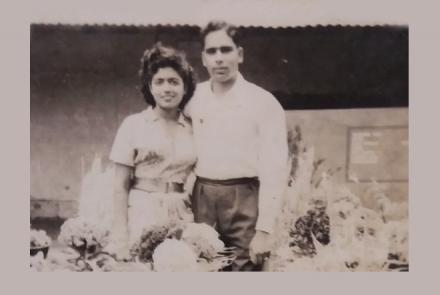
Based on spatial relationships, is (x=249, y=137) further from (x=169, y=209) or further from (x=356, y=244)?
(x=356, y=244)

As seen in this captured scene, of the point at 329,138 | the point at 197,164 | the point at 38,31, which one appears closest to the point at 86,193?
the point at 197,164

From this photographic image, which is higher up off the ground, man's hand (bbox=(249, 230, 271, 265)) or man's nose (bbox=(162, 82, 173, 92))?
Result: man's nose (bbox=(162, 82, 173, 92))

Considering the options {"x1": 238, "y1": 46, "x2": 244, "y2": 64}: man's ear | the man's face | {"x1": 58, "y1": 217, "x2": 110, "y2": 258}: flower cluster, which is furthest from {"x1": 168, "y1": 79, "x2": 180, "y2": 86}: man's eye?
{"x1": 58, "y1": 217, "x2": 110, "y2": 258}: flower cluster

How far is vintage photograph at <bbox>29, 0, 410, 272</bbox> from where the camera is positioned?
77.2 inches

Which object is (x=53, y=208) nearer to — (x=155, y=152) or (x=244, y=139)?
(x=155, y=152)

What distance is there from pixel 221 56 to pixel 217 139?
267mm

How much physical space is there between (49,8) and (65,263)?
0.85 meters

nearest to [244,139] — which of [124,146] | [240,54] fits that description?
[240,54]

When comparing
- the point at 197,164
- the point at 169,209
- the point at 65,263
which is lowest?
the point at 65,263

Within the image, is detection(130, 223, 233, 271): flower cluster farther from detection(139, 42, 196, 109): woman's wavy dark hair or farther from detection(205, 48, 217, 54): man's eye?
detection(205, 48, 217, 54): man's eye

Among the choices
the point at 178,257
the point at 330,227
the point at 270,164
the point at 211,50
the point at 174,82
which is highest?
the point at 211,50

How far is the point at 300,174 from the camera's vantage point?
1.98 m

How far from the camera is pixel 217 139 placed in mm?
1957

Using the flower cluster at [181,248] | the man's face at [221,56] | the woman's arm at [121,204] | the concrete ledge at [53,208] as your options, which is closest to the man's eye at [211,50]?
the man's face at [221,56]
